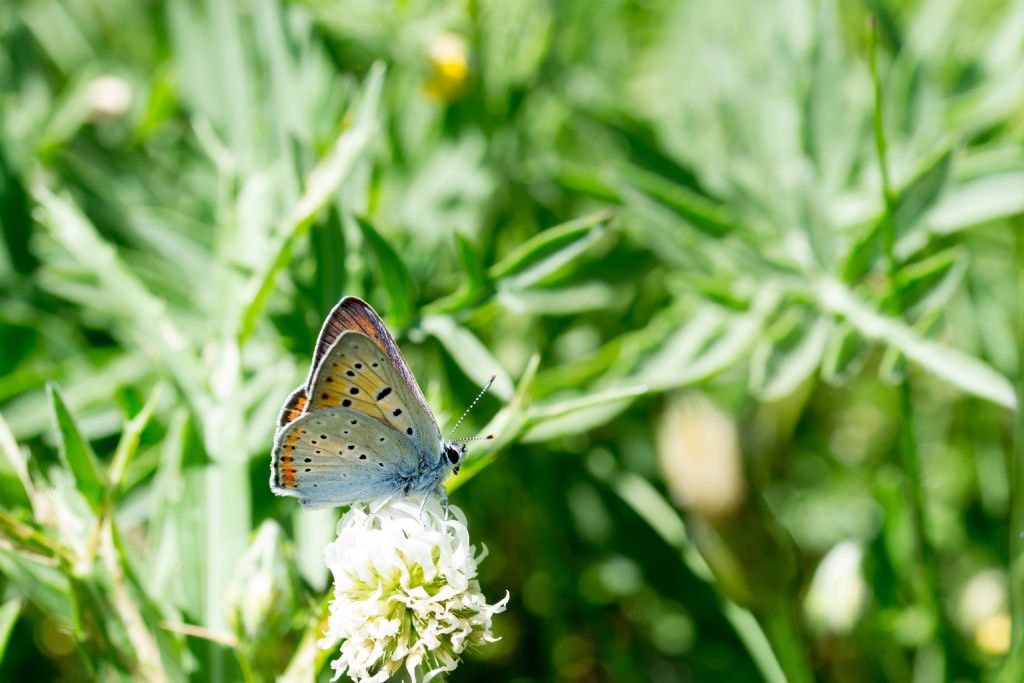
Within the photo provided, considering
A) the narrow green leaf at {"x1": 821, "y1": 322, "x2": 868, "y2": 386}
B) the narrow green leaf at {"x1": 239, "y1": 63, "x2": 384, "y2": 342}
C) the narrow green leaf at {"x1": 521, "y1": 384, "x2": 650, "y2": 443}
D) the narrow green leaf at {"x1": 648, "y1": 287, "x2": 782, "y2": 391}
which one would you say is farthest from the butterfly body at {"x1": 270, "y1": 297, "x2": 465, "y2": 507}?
the narrow green leaf at {"x1": 821, "y1": 322, "x2": 868, "y2": 386}

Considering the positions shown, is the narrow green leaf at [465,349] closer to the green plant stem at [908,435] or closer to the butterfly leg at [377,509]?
the butterfly leg at [377,509]

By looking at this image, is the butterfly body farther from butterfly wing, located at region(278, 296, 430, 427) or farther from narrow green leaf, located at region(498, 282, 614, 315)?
narrow green leaf, located at region(498, 282, 614, 315)

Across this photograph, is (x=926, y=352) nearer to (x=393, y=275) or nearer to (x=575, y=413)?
(x=575, y=413)

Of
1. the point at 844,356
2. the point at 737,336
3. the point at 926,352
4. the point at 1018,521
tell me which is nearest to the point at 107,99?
the point at 737,336

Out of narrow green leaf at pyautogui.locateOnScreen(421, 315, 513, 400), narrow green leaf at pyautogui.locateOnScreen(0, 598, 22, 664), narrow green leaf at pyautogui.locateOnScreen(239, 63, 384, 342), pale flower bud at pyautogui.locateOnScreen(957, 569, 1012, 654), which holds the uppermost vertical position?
narrow green leaf at pyautogui.locateOnScreen(239, 63, 384, 342)

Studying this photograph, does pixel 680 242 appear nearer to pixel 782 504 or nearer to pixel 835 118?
pixel 835 118

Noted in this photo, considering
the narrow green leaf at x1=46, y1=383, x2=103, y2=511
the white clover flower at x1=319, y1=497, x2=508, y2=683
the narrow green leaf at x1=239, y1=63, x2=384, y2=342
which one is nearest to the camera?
the white clover flower at x1=319, y1=497, x2=508, y2=683

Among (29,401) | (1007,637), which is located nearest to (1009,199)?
(1007,637)

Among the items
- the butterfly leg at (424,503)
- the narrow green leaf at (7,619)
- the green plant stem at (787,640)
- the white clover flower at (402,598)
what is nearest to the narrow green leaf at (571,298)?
the butterfly leg at (424,503)
